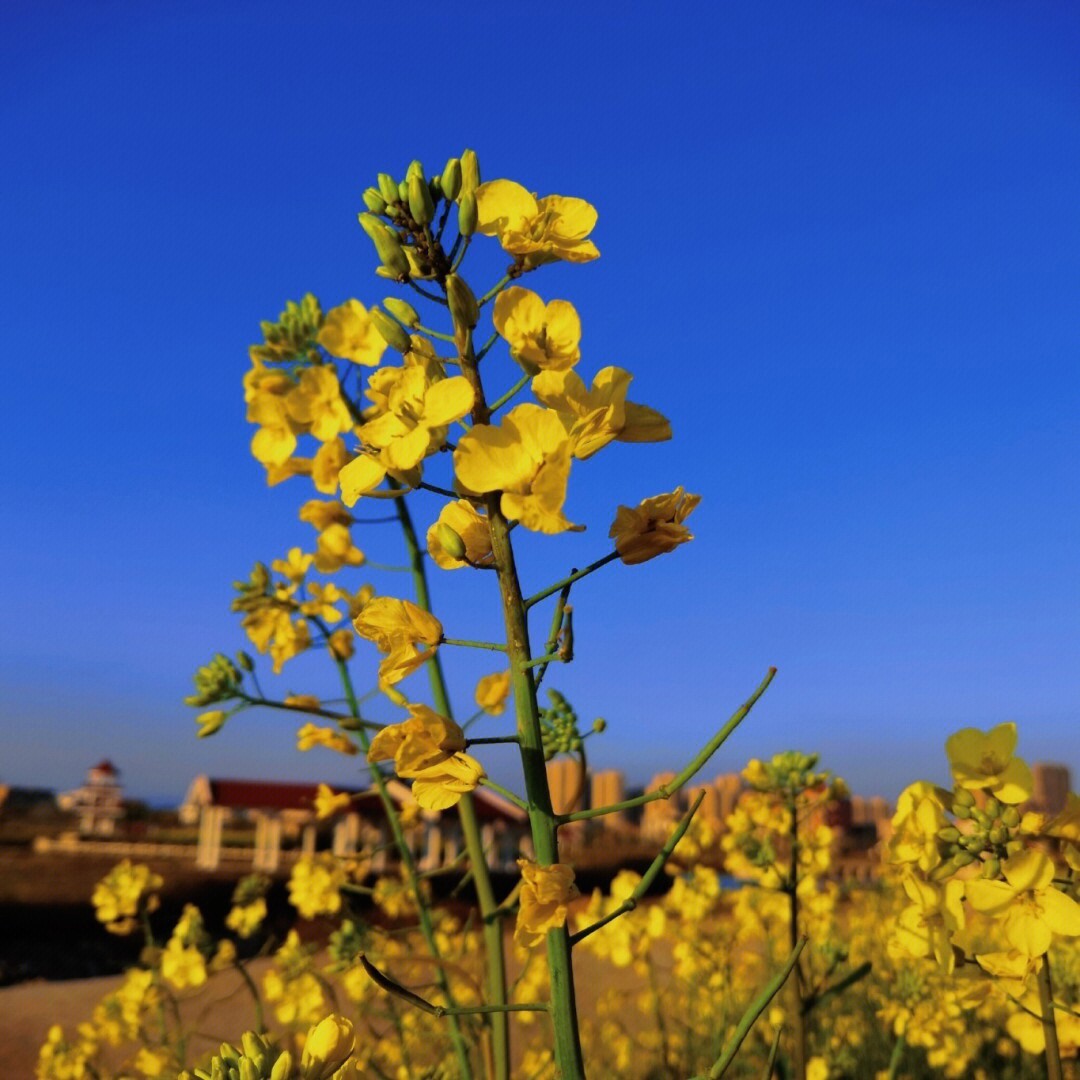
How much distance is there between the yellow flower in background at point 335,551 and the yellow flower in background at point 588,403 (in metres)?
1.42

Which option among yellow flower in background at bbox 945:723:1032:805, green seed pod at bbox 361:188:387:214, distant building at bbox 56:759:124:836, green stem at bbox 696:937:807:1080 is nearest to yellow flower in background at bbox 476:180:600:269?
green seed pod at bbox 361:188:387:214

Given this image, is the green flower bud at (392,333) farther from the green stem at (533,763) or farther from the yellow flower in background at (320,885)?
the yellow flower in background at (320,885)

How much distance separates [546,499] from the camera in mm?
1033

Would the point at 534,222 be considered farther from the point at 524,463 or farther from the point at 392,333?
the point at 524,463

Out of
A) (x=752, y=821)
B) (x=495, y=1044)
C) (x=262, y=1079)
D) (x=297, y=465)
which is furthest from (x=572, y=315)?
(x=752, y=821)

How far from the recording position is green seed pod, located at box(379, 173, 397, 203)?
3.99 feet

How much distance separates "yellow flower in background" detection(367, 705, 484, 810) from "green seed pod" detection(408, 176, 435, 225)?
0.60 meters

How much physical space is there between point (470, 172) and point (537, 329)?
0.26 metres

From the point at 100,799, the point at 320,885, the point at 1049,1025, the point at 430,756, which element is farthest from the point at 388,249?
the point at 100,799

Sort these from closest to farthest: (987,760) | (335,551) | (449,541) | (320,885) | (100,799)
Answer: (449,541) → (987,760) → (335,551) → (320,885) → (100,799)

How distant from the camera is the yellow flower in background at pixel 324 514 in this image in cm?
244

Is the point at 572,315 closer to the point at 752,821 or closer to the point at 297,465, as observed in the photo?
the point at 297,465

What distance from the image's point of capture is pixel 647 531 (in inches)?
44.4

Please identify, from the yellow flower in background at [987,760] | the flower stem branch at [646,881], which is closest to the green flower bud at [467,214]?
the flower stem branch at [646,881]
